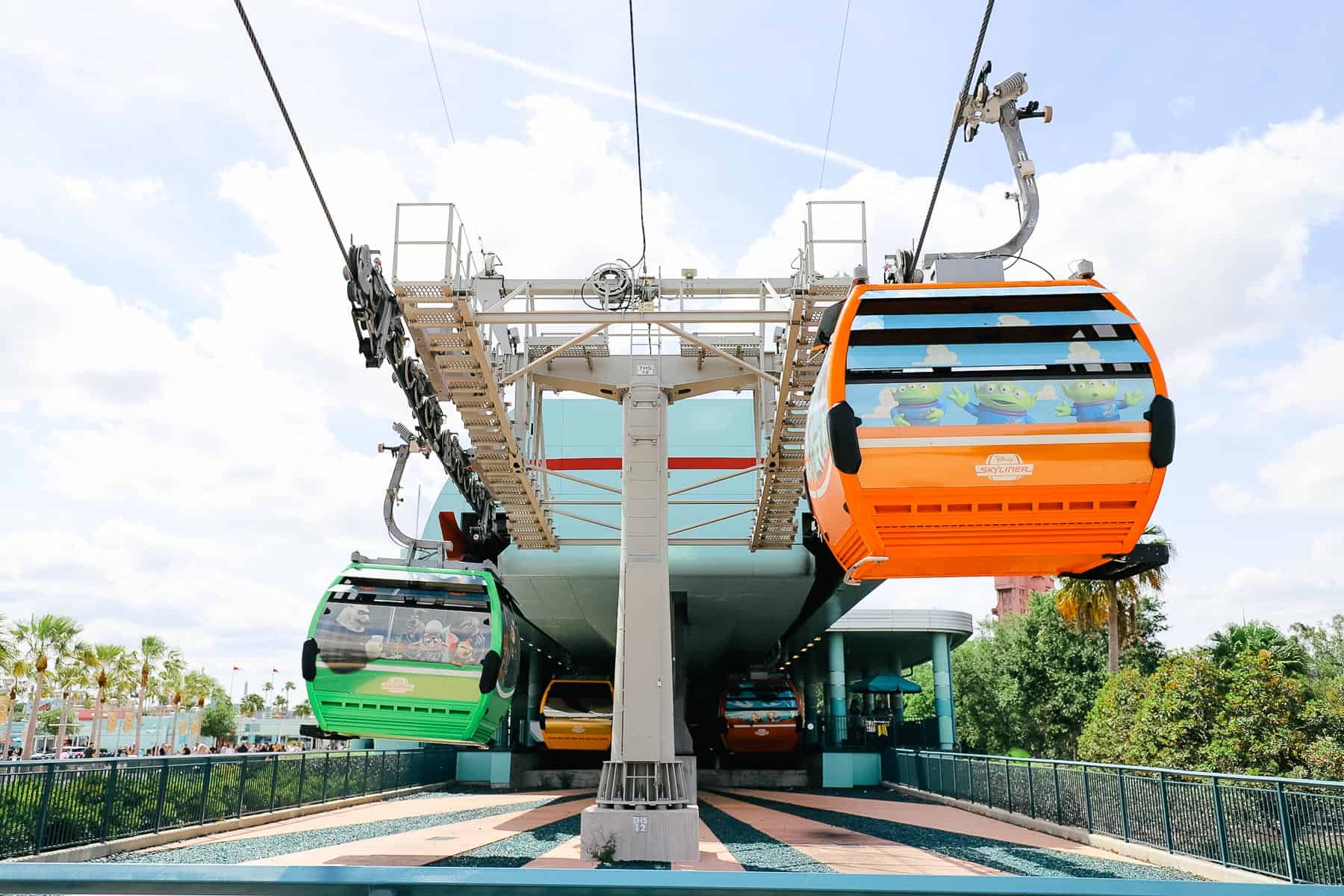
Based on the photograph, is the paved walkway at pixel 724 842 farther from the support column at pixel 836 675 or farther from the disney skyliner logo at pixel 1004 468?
the support column at pixel 836 675

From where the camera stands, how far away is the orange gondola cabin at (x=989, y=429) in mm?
5535

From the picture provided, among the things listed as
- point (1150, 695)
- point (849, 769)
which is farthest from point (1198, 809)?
point (849, 769)

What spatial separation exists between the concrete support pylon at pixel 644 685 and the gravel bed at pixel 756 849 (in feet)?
3.05

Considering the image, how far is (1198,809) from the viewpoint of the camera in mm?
12109

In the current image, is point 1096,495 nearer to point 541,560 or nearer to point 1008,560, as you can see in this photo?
point 1008,560

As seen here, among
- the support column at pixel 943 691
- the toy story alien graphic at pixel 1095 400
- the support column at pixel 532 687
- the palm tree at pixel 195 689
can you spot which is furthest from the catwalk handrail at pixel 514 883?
the palm tree at pixel 195 689

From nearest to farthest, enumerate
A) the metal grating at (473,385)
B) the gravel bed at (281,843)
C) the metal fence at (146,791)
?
the metal grating at (473,385)
the metal fence at (146,791)
the gravel bed at (281,843)

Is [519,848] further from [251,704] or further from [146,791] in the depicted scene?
[251,704]

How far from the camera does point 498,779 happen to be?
98.3 feet

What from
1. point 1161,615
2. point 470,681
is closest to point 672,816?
point 470,681

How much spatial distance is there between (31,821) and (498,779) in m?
19.5

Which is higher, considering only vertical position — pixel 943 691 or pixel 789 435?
pixel 789 435

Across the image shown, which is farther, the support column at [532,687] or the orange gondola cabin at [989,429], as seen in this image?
the support column at [532,687]

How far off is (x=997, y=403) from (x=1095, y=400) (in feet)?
1.89
